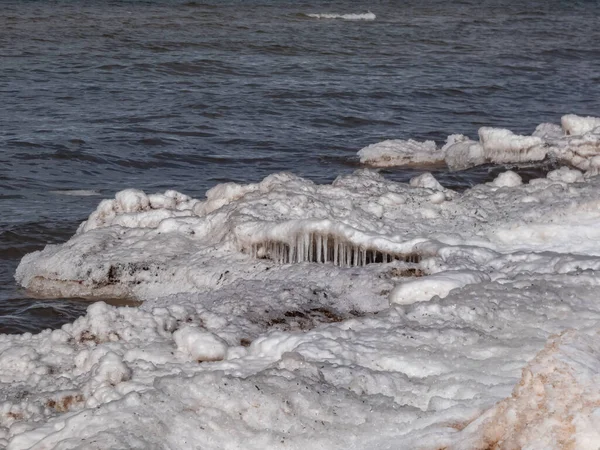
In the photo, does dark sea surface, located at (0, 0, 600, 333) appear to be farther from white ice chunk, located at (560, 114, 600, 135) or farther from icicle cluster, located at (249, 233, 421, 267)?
icicle cluster, located at (249, 233, 421, 267)

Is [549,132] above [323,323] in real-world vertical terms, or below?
above

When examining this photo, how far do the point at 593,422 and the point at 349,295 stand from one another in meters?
2.50

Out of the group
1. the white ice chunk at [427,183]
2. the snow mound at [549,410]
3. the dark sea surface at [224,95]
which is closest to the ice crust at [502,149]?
the dark sea surface at [224,95]

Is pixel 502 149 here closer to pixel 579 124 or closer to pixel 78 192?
pixel 579 124

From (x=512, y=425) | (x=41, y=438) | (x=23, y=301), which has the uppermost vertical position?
(x=512, y=425)

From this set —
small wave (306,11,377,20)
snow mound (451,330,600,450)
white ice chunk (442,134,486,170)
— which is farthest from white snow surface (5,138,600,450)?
small wave (306,11,377,20)

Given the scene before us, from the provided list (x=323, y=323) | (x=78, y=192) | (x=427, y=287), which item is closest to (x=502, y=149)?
(x=78, y=192)

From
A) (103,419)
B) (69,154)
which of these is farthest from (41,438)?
(69,154)

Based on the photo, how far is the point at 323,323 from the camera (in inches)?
190

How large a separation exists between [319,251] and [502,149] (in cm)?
422

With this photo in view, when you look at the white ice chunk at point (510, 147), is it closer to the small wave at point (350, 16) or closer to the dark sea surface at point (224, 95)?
the dark sea surface at point (224, 95)

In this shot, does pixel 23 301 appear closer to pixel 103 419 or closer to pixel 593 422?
pixel 103 419

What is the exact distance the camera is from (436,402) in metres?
3.59

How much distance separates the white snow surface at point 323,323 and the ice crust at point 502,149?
196 cm
